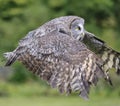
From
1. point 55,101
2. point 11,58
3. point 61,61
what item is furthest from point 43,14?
point 61,61

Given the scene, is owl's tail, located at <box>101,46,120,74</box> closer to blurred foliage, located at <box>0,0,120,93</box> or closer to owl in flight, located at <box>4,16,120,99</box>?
owl in flight, located at <box>4,16,120,99</box>

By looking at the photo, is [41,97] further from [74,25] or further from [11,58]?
[11,58]

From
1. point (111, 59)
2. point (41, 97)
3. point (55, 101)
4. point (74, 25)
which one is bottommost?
point (111, 59)

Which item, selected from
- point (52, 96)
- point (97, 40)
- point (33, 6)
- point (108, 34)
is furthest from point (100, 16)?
point (97, 40)

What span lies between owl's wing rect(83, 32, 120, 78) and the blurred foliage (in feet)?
22.8

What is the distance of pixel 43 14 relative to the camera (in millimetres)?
15555

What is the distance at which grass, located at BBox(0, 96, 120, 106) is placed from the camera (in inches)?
712

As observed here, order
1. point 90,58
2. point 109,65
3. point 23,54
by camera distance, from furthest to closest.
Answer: point 109,65
point 23,54
point 90,58

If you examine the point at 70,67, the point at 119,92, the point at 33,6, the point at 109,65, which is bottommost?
the point at 70,67

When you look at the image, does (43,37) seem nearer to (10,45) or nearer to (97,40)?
(97,40)

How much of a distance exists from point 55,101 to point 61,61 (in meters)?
13.3

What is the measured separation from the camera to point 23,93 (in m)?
21.3

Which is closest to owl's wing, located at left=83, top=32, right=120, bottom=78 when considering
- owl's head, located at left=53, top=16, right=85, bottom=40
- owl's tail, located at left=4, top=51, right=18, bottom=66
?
owl's head, located at left=53, top=16, right=85, bottom=40

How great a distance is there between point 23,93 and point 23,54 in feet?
46.4
